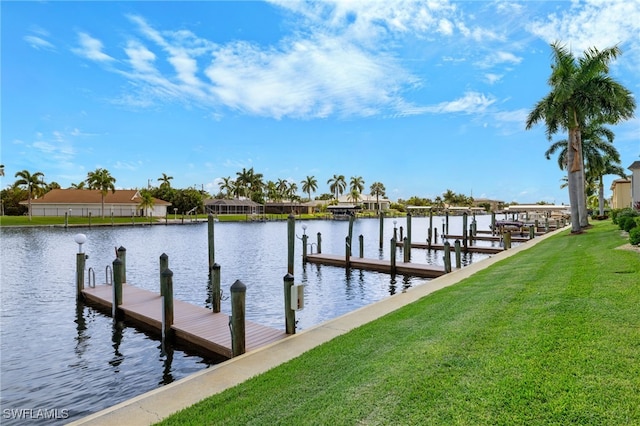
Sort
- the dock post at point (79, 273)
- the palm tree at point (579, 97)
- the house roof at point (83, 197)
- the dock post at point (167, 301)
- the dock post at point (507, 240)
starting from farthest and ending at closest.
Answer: the house roof at point (83, 197) → the dock post at point (507, 240) → the palm tree at point (579, 97) → the dock post at point (79, 273) → the dock post at point (167, 301)

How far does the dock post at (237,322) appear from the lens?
27.3ft

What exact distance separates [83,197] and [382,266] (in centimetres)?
8254

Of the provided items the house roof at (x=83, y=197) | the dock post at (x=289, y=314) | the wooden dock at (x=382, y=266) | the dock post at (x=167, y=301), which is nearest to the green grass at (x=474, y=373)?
the dock post at (x=289, y=314)

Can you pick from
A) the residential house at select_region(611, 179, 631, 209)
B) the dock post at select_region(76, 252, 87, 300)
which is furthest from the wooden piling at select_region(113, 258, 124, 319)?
the residential house at select_region(611, 179, 631, 209)

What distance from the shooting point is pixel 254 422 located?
4.40m

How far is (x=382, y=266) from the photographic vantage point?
22875 mm

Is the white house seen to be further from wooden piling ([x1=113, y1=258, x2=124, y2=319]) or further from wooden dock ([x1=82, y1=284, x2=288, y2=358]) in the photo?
wooden piling ([x1=113, y1=258, x2=124, y2=319])

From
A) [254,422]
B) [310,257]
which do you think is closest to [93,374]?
[254,422]

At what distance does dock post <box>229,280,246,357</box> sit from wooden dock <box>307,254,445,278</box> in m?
13.6

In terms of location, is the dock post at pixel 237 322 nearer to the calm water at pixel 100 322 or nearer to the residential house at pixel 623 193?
the calm water at pixel 100 322

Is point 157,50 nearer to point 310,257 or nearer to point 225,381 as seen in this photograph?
point 310,257

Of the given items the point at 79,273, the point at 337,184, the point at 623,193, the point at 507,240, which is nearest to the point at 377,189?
the point at 337,184

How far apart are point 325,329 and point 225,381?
9.97 feet

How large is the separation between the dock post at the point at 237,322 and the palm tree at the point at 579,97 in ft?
76.9
